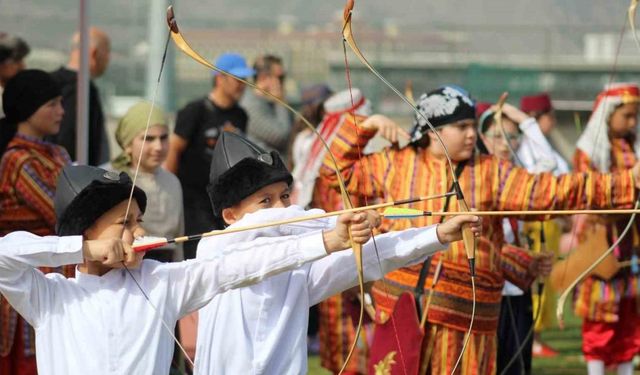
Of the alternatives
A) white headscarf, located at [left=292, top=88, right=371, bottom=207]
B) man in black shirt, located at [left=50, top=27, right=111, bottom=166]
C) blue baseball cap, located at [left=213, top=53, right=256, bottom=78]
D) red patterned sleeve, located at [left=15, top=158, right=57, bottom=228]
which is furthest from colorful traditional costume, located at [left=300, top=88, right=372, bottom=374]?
red patterned sleeve, located at [left=15, top=158, right=57, bottom=228]

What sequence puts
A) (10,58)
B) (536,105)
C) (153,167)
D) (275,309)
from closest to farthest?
1. (275,309)
2. (153,167)
3. (10,58)
4. (536,105)

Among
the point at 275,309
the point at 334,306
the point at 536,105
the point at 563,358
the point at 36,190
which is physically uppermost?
the point at 536,105

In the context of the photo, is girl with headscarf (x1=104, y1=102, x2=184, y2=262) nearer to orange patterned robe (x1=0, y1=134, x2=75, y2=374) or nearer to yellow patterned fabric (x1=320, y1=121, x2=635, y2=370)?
orange patterned robe (x1=0, y1=134, x2=75, y2=374)

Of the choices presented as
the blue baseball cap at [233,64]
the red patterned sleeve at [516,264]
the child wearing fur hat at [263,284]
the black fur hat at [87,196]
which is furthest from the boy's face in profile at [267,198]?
the blue baseball cap at [233,64]

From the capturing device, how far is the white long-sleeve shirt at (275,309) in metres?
5.06

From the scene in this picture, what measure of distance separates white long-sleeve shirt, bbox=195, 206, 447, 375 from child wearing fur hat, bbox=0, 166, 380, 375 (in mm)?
270

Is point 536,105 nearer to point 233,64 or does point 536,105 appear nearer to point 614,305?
point 233,64

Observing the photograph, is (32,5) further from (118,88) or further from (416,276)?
(416,276)

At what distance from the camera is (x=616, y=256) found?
827cm

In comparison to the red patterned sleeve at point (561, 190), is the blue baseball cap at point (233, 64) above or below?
above

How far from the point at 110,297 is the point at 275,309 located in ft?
2.19

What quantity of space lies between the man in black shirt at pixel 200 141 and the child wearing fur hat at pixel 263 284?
10.9ft

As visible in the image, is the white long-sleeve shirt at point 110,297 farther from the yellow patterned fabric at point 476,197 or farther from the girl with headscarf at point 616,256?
the girl with headscarf at point 616,256

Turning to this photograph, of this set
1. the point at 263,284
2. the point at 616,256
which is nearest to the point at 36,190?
the point at 263,284
